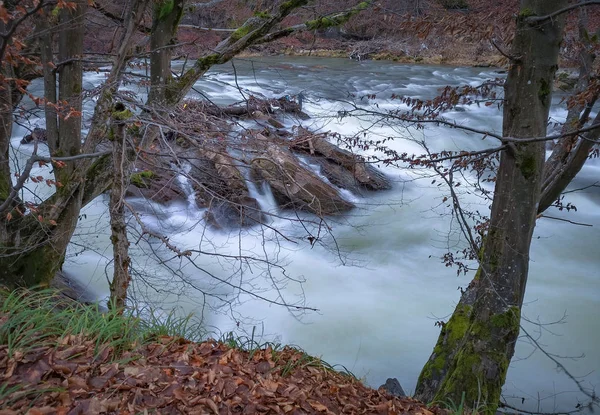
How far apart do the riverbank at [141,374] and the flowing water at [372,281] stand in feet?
6.18

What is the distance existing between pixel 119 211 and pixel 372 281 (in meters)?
5.84

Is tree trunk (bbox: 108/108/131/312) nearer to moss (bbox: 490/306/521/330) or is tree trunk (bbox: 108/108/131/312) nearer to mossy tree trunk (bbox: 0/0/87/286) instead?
mossy tree trunk (bbox: 0/0/87/286)

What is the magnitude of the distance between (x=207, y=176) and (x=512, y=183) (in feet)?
10.3

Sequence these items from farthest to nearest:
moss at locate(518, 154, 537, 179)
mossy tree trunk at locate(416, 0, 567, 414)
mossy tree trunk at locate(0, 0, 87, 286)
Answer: mossy tree trunk at locate(0, 0, 87, 286), moss at locate(518, 154, 537, 179), mossy tree trunk at locate(416, 0, 567, 414)

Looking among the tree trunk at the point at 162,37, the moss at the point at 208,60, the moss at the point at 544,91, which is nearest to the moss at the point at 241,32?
the moss at the point at 208,60

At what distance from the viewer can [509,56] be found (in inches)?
166

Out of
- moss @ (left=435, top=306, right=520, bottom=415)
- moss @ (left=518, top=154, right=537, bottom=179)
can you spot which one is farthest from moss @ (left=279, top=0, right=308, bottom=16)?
moss @ (left=435, top=306, right=520, bottom=415)

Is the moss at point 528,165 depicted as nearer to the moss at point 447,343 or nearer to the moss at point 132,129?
the moss at point 447,343

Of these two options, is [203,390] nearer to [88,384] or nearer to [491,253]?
[88,384]

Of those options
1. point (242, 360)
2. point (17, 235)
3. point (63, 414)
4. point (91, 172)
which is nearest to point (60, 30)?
point (91, 172)

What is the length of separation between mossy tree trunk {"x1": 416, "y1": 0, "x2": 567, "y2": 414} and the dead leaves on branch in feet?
3.43

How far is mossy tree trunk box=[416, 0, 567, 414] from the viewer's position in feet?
14.2

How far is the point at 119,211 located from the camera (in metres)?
4.10

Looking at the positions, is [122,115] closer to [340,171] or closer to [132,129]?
[132,129]
